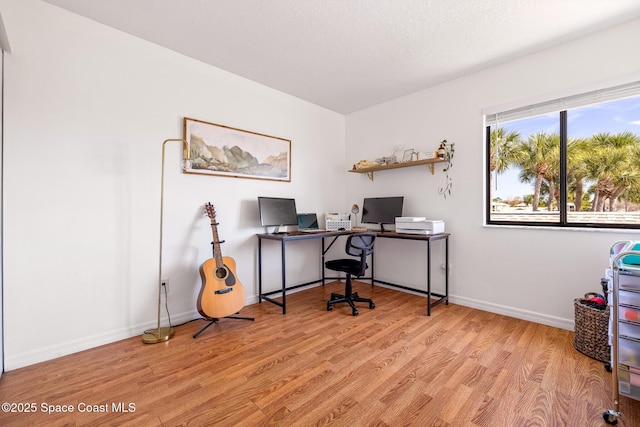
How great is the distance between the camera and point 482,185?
3.04 meters

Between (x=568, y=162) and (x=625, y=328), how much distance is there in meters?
1.71

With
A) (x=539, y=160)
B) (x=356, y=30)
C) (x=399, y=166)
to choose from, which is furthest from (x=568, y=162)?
(x=356, y=30)

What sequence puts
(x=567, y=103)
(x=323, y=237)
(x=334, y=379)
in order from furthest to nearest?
(x=323, y=237), (x=567, y=103), (x=334, y=379)

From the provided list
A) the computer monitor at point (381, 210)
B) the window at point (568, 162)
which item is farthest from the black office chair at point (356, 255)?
the window at point (568, 162)

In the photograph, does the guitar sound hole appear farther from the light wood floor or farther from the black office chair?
the black office chair

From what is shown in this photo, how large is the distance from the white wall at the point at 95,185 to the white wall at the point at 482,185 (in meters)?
2.16

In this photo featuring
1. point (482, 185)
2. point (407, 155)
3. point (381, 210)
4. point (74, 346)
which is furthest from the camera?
point (381, 210)

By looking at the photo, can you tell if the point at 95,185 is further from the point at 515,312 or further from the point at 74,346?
the point at 515,312

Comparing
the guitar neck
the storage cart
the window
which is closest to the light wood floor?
the storage cart

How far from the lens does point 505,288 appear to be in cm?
291

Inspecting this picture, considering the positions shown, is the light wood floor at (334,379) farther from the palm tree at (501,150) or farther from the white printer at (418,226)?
the palm tree at (501,150)

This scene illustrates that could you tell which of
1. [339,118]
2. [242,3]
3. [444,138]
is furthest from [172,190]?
[444,138]

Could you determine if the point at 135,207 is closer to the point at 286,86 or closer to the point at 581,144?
the point at 286,86

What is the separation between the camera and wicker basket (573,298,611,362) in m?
1.99
